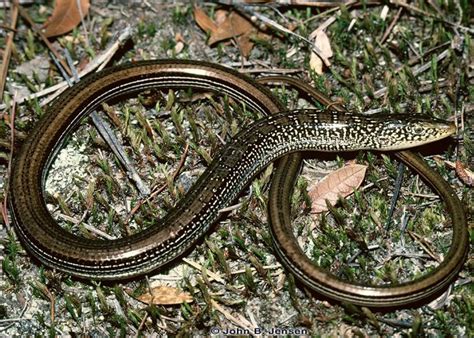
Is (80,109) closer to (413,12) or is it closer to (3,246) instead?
(3,246)

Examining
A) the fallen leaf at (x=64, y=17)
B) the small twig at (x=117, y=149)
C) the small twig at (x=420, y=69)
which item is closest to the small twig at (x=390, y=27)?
the small twig at (x=420, y=69)

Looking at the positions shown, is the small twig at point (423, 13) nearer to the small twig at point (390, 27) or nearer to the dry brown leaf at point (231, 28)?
the small twig at point (390, 27)

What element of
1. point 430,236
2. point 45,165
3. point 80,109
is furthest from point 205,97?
point 430,236

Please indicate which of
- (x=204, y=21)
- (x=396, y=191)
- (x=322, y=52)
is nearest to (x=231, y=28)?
(x=204, y=21)

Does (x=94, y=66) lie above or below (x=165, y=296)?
above

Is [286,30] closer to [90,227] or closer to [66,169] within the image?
[66,169]

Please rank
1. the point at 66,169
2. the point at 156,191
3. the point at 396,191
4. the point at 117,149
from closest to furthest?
the point at 396,191, the point at 156,191, the point at 117,149, the point at 66,169
